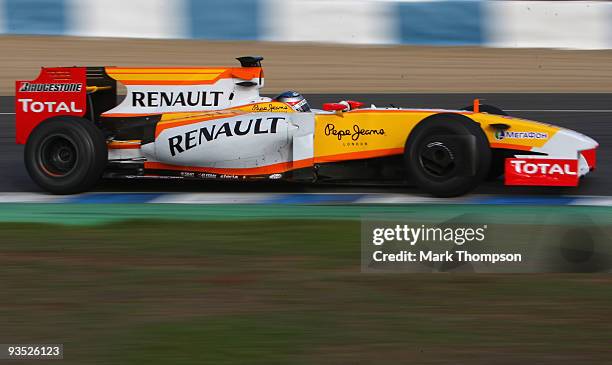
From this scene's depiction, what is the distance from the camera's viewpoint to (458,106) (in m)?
12.1

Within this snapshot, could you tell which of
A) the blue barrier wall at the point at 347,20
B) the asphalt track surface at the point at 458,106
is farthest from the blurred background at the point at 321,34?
the asphalt track surface at the point at 458,106

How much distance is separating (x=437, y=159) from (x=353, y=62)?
8538 mm

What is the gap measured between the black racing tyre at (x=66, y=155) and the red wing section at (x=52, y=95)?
32 cm

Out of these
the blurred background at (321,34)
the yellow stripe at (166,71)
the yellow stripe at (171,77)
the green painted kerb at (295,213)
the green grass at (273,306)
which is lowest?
the green grass at (273,306)

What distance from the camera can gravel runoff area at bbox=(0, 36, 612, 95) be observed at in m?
14.2

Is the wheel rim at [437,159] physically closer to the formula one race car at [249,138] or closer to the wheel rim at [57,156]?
Answer: the formula one race car at [249,138]

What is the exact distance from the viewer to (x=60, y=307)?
16.4 ft

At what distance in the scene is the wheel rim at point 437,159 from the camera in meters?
7.03

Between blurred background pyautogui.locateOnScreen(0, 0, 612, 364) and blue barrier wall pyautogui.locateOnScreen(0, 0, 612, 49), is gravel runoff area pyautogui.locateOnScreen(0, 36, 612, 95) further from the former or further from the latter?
blurred background pyautogui.locateOnScreen(0, 0, 612, 364)

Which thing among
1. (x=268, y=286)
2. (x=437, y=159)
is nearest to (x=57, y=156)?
(x=437, y=159)

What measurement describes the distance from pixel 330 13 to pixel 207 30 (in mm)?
1850

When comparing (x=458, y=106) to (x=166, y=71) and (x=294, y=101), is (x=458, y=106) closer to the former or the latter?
(x=294, y=101)

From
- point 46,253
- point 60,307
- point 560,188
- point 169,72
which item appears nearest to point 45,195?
point 169,72

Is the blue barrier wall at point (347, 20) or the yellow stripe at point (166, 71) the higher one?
the blue barrier wall at point (347, 20)
